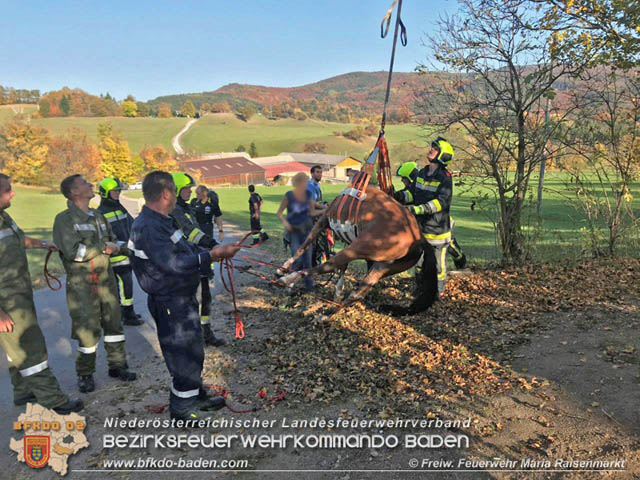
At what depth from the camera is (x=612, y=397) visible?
4074 mm

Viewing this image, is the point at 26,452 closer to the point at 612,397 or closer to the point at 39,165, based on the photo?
the point at 612,397

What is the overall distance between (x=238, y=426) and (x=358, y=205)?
9.08 ft

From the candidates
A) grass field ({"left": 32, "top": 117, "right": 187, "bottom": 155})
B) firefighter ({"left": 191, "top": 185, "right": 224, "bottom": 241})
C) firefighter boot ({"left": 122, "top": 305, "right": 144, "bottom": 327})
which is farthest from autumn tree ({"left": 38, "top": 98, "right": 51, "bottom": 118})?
firefighter boot ({"left": 122, "top": 305, "right": 144, "bottom": 327})

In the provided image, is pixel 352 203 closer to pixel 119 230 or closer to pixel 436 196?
pixel 436 196

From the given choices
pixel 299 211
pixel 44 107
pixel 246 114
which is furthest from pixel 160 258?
pixel 246 114

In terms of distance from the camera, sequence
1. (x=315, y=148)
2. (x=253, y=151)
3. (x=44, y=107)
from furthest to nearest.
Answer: (x=44, y=107), (x=315, y=148), (x=253, y=151)

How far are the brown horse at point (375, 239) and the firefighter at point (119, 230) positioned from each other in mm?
3457

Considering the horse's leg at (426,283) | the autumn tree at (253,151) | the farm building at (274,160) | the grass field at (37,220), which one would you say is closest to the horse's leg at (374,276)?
the horse's leg at (426,283)

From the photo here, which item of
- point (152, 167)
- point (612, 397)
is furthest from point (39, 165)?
point (612, 397)

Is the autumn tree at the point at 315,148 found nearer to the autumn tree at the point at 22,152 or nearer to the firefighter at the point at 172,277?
the autumn tree at the point at 22,152

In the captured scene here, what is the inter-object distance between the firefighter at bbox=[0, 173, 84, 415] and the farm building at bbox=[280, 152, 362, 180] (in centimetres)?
7783

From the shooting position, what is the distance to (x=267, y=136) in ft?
431

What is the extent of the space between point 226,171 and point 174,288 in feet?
270

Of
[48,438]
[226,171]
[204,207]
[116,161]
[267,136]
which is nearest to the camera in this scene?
[48,438]
